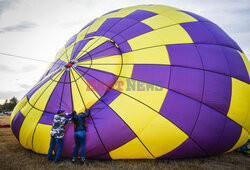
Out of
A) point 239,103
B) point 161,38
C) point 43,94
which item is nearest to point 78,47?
point 43,94

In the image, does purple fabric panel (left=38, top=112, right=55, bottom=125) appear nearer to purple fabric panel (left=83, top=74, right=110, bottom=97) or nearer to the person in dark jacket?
the person in dark jacket

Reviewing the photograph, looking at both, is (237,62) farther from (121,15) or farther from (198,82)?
(121,15)

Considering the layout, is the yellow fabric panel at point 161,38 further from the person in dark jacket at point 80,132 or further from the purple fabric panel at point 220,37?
the person in dark jacket at point 80,132

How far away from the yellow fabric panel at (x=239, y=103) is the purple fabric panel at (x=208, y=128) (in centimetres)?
37

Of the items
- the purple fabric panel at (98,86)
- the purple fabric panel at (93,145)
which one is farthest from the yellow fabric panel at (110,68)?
the purple fabric panel at (93,145)

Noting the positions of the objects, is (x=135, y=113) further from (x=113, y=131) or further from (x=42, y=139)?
(x=42, y=139)

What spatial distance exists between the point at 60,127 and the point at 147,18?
134 inches

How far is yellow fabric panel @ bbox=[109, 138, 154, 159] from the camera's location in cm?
316

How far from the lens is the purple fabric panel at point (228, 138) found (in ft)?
11.2

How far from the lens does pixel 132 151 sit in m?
3.19

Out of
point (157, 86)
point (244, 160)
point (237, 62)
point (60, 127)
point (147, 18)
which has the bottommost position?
point (244, 160)

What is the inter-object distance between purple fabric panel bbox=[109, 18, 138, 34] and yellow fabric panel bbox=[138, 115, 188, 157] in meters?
2.44

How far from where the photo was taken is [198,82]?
3441 mm

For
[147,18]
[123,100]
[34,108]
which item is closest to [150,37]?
[147,18]
